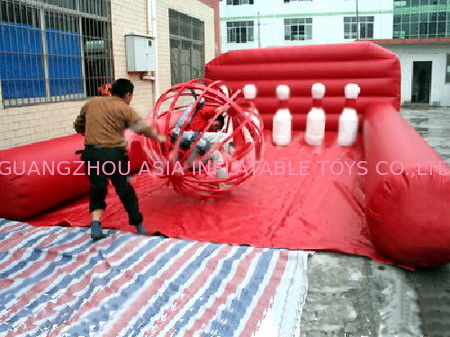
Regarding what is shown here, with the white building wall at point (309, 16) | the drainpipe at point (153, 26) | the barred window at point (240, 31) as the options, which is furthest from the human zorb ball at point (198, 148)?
the barred window at point (240, 31)

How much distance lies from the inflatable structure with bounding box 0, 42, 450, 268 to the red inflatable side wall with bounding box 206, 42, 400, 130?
0.04ft

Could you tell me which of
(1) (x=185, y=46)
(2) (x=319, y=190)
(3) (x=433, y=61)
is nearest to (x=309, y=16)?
(3) (x=433, y=61)

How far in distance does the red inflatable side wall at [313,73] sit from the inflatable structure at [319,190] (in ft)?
0.04

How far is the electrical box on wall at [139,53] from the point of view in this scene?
6.92 meters

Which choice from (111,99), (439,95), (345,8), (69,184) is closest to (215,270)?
(111,99)

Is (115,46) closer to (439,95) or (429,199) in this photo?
(429,199)

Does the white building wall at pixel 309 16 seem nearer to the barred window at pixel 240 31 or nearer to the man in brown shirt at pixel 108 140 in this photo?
the barred window at pixel 240 31

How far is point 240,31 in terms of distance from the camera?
78.1ft

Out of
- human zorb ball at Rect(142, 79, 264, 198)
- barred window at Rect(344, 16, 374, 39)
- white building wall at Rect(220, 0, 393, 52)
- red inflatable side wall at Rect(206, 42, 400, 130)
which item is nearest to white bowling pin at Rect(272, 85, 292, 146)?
red inflatable side wall at Rect(206, 42, 400, 130)

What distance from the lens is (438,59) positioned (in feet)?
61.6

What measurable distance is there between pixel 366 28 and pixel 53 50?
1967cm

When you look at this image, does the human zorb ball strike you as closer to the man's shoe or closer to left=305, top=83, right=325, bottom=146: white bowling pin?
the man's shoe

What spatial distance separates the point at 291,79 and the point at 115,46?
260cm

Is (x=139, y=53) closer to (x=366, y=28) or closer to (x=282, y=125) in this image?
(x=282, y=125)
